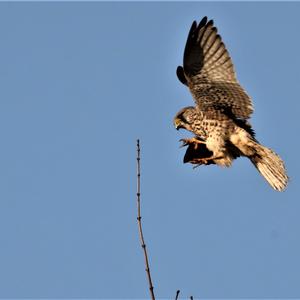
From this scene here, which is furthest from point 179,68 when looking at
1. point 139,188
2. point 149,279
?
point 149,279

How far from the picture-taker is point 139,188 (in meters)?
3.67

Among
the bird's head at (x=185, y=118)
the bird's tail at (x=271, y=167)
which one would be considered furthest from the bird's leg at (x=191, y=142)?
the bird's tail at (x=271, y=167)

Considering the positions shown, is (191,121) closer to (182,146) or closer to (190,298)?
(182,146)

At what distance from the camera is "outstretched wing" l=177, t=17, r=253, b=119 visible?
742 cm

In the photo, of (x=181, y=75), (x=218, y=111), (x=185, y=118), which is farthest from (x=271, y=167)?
(x=181, y=75)

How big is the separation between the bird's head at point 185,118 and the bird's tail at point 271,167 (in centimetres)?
80

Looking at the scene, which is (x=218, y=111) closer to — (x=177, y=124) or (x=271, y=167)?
(x=177, y=124)

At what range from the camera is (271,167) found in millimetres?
7426

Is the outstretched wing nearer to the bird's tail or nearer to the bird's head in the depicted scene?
the bird's head

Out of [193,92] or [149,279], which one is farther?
[193,92]

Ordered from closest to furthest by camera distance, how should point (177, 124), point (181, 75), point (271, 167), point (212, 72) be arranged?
point (271, 167), point (212, 72), point (181, 75), point (177, 124)

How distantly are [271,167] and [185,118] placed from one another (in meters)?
1.13

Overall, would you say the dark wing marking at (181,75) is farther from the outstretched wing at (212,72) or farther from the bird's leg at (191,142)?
the bird's leg at (191,142)

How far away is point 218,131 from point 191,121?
16.6 inches
